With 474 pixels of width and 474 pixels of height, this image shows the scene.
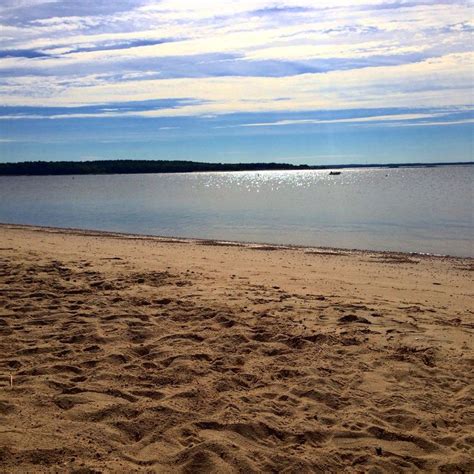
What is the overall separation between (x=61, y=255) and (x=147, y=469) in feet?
31.2

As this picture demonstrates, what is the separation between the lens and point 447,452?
385 cm

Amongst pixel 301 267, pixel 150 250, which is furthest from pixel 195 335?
pixel 150 250

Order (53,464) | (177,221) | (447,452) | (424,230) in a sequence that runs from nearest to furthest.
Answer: (53,464)
(447,452)
(424,230)
(177,221)

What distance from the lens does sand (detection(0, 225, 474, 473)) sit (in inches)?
147

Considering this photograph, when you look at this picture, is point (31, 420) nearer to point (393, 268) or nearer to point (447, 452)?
point (447, 452)

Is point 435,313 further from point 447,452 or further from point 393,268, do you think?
point 393,268

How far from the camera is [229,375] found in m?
5.04

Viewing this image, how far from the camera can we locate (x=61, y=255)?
40.3 ft

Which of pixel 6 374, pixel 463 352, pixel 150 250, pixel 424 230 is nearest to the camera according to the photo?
pixel 6 374

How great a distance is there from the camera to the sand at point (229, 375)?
3.73 metres

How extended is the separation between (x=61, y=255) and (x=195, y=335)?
715cm

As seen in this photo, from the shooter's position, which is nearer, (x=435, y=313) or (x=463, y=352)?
(x=463, y=352)

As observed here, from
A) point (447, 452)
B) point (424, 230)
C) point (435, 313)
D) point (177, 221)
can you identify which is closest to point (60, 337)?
point (447, 452)

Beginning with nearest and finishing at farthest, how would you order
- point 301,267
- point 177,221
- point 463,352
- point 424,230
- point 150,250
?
point 463,352
point 301,267
point 150,250
point 424,230
point 177,221
